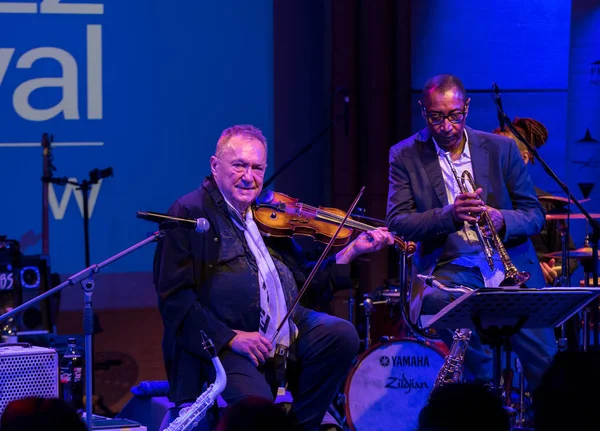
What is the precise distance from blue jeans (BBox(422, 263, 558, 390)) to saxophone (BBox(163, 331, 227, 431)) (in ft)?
3.78

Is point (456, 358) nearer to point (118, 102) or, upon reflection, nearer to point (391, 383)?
point (391, 383)

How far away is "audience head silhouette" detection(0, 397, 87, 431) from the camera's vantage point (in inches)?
82.9

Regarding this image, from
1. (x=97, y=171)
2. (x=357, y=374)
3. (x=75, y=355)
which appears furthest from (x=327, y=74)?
(x=75, y=355)

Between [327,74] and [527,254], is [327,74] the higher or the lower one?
the higher one

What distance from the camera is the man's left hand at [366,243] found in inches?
175

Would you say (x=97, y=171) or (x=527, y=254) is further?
(x=97, y=171)

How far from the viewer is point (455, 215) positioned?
436 centimetres

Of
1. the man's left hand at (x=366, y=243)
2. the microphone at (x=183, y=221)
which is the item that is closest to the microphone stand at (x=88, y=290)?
the microphone at (x=183, y=221)

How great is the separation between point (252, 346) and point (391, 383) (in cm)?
161

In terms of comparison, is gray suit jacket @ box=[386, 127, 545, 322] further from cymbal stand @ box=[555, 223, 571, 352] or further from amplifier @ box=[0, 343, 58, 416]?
amplifier @ box=[0, 343, 58, 416]

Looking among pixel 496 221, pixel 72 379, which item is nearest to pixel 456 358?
pixel 496 221

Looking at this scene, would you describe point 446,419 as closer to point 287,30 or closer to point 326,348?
point 326,348

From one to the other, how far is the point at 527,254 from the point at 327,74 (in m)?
2.68

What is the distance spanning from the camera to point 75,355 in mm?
4688
